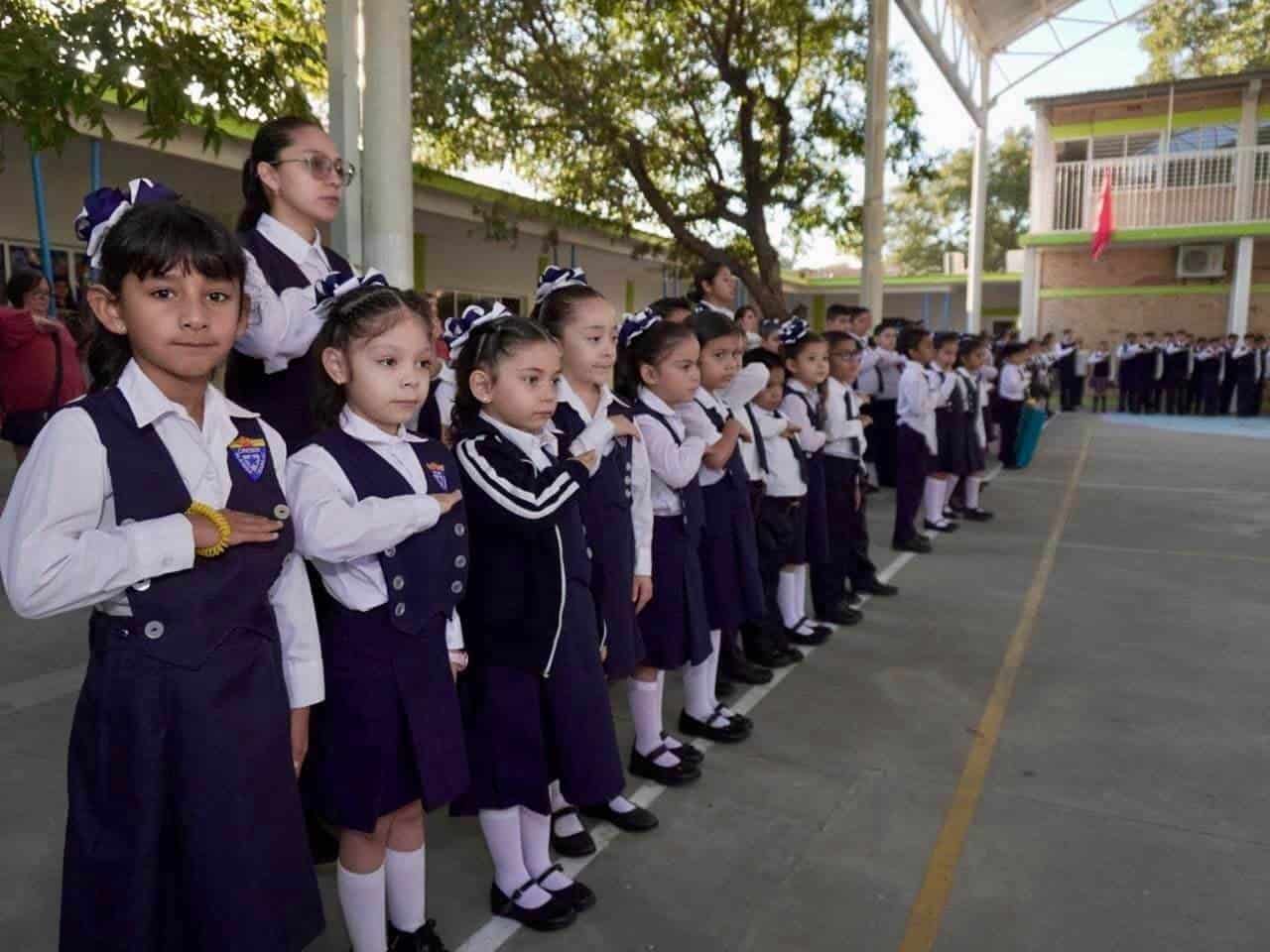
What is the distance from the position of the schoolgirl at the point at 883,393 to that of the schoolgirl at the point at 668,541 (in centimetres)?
532

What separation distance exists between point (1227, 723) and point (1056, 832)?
1271 millimetres

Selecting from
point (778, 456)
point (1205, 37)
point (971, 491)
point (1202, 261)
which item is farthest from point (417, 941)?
point (1205, 37)

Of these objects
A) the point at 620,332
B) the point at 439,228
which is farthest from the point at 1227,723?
the point at 439,228

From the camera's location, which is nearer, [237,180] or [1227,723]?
[1227,723]

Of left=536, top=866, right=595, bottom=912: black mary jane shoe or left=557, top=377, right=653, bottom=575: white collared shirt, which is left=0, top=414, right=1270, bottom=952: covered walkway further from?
left=557, top=377, right=653, bottom=575: white collared shirt

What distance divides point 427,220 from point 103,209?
1096 cm

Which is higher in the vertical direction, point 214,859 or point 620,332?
point 620,332

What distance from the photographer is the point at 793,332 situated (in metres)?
4.48

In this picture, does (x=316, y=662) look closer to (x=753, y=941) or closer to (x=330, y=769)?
(x=330, y=769)

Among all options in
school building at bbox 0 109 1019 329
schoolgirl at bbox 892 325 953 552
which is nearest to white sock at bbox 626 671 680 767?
school building at bbox 0 109 1019 329

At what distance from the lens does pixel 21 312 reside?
555 cm

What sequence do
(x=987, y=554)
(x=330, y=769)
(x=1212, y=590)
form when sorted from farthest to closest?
1. (x=987, y=554)
2. (x=1212, y=590)
3. (x=330, y=769)

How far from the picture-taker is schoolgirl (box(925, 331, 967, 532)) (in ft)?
22.4

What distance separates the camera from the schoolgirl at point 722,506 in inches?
133
